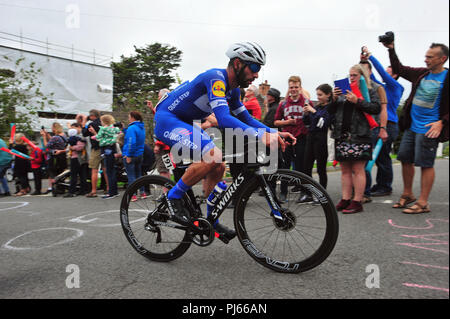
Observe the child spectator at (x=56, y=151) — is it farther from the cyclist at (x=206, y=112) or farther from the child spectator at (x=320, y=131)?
the child spectator at (x=320, y=131)

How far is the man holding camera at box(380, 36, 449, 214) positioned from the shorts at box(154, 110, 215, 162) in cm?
169

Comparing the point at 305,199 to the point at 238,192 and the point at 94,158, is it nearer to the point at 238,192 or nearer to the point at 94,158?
the point at 238,192

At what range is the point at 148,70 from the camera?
28.3m

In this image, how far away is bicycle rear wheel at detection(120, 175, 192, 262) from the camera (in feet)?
9.19

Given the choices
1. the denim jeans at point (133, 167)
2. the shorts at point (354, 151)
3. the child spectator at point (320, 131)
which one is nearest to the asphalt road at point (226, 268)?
the shorts at point (354, 151)

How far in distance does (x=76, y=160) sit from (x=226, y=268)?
20.4 ft

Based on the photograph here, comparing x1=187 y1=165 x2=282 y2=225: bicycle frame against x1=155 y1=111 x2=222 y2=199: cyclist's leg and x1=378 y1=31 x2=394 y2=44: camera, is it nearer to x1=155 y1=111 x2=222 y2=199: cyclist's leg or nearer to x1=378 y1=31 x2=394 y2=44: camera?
x1=155 y1=111 x2=222 y2=199: cyclist's leg

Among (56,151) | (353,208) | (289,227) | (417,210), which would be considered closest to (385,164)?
(353,208)

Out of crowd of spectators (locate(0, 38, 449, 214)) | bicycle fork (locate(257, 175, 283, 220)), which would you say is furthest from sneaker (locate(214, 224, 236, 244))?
crowd of spectators (locate(0, 38, 449, 214))

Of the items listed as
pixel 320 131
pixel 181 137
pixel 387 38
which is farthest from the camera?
pixel 320 131
